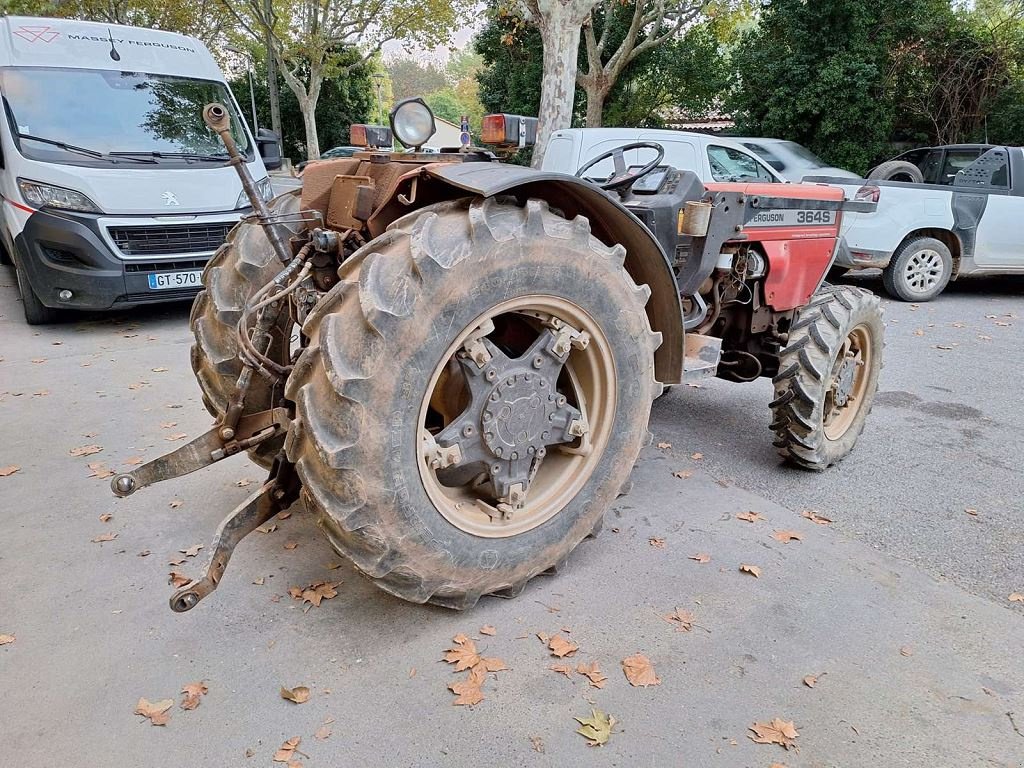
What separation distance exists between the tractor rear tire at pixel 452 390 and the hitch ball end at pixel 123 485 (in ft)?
2.29

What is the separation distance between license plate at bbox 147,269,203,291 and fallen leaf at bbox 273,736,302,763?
584 centimetres

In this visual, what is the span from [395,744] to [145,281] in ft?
20.0

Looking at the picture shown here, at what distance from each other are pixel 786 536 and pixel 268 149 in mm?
7474

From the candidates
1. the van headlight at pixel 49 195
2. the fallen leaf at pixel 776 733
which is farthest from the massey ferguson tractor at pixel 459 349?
the van headlight at pixel 49 195

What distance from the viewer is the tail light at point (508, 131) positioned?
10.4 feet

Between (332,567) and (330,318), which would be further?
(332,567)

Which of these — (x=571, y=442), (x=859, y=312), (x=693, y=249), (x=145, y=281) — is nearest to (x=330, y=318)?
(x=571, y=442)

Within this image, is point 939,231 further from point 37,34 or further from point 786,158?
point 37,34

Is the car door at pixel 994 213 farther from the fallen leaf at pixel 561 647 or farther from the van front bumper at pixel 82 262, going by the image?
the van front bumper at pixel 82 262

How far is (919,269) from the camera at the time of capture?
9.32 metres

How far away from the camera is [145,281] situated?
22.5 feet

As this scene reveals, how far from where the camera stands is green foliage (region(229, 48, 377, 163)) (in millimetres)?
29688

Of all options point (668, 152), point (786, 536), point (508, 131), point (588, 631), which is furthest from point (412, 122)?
point (668, 152)

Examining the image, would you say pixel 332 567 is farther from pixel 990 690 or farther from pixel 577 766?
pixel 990 690
